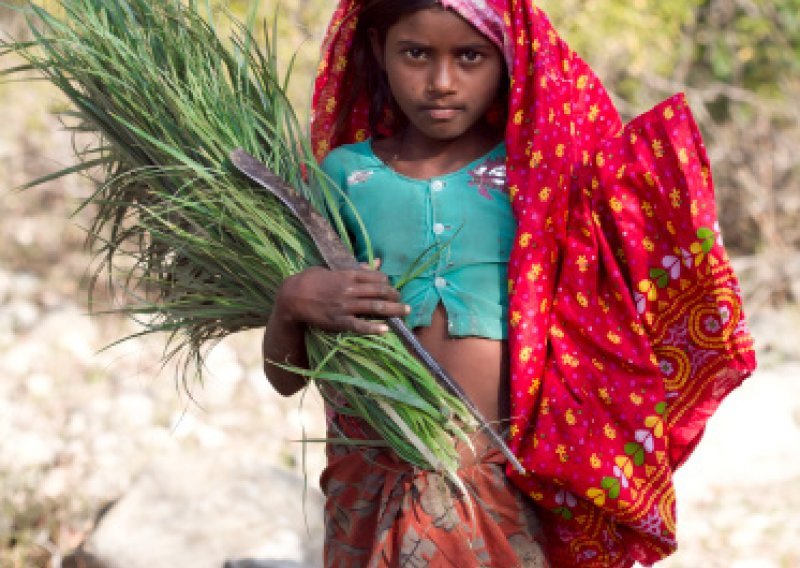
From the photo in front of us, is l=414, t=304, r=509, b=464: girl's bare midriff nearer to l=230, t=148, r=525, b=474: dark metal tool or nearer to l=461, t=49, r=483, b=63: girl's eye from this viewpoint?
l=230, t=148, r=525, b=474: dark metal tool

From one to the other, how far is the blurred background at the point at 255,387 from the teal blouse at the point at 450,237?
1.28 ft

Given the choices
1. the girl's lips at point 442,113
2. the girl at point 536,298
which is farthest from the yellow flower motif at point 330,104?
the girl's lips at point 442,113

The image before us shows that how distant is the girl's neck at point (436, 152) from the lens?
247 cm

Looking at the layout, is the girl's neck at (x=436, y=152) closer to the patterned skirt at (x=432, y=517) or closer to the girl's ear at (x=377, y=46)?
the girl's ear at (x=377, y=46)

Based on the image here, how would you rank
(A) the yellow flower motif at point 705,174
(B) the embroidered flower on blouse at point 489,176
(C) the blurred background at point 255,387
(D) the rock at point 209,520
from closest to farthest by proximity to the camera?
(A) the yellow flower motif at point 705,174 → (B) the embroidered flower on blouse at point 489,176 → (D) the rock at point 209,520 → (C) the blurred background at point 255,387

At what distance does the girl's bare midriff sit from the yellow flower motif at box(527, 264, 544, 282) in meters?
0.14

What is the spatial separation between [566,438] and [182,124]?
946 mm

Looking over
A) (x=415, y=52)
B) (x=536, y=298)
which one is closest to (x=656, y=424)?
(x=536, y=298)

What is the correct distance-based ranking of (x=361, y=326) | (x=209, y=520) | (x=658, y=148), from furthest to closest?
(x=209, y=520) → (x=658, y=148) → (x=361, y=326)

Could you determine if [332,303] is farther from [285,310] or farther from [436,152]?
[436,152]

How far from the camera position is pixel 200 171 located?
2.37m

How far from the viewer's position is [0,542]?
4.14 meters

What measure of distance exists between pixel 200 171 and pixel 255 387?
→ 3.78 metres

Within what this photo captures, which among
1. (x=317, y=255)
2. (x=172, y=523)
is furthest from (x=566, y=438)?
(x=172, y=523)
